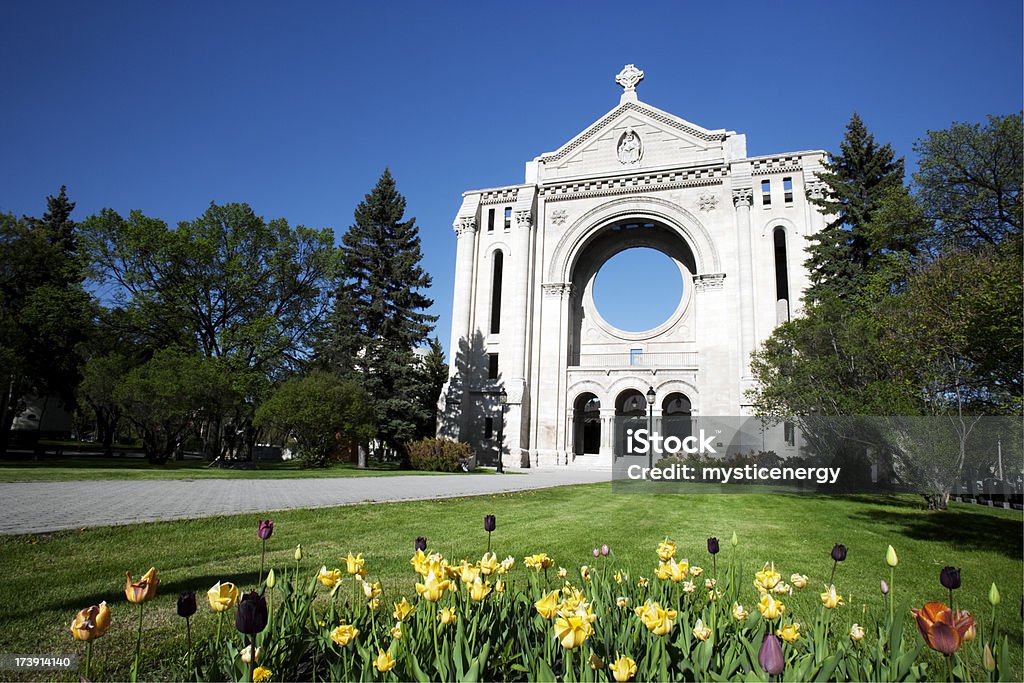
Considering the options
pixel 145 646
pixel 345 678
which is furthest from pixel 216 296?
pixel 345 678

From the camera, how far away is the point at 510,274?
37500 millimetres

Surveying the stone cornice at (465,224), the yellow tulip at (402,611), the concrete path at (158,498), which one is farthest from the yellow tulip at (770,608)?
the stone cornice at (465,224)

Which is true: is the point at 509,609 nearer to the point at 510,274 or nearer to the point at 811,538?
the point at 811,538

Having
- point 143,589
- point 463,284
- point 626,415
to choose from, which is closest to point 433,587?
point 143,589

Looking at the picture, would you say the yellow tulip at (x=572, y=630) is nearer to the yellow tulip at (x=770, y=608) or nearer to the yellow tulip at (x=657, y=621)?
the yellow tulip at (x=657, y=621)

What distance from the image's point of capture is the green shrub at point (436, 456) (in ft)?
87.3

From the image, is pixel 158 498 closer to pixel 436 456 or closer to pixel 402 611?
pixel 402 611

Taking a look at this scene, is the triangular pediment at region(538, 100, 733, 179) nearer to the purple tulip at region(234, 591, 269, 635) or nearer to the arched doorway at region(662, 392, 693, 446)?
the arched doorway at region(662, 392, 693, 446)

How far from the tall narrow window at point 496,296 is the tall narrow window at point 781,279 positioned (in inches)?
691

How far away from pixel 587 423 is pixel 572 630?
135 feet

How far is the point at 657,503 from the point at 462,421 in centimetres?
2370

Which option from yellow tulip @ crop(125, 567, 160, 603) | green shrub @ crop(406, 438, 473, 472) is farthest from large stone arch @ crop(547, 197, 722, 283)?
yellow tulip @ crop(125, 567, 160, 603)

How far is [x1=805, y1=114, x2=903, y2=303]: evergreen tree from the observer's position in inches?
927

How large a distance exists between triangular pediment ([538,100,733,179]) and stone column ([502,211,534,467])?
5765mm
